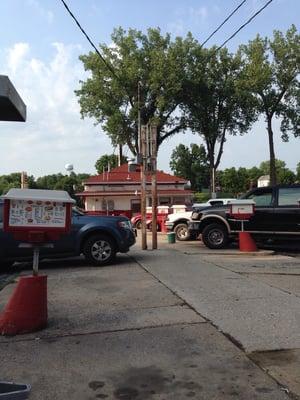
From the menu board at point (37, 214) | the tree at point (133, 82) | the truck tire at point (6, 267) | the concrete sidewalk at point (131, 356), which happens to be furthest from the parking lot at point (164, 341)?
the tree at point (133, 82)

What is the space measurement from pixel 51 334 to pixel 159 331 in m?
1.22

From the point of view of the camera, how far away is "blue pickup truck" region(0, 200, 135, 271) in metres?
12.0

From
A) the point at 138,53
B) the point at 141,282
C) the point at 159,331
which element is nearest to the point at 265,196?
the point at 141,282

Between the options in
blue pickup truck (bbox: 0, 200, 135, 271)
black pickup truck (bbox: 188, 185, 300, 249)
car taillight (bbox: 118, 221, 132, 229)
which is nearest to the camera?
blue pickup truck (bbox: 0, 200, 135, 271)

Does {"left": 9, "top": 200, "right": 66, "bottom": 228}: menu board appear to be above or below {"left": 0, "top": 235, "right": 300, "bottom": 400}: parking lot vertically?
above

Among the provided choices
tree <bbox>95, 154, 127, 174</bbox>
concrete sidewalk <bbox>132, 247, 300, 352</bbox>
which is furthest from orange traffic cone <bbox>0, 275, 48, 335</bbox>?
tree <bbox>95, 154, 127, 174</bbox>

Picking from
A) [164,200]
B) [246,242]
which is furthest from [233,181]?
[246,242]

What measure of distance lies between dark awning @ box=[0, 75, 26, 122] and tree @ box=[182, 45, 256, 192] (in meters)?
43.8

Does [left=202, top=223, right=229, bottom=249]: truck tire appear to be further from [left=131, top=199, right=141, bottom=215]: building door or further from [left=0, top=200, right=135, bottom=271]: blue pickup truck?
[left=131, top=199, right=141, bottom=215]: building door

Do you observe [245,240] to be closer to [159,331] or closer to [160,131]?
[159,331]

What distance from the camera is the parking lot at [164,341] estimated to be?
14.8 feet

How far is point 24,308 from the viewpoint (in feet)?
20.3

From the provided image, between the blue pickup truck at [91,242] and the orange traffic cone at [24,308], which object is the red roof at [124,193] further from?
the orange traffic cone at [24,308]

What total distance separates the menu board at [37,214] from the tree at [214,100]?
4247 cm
